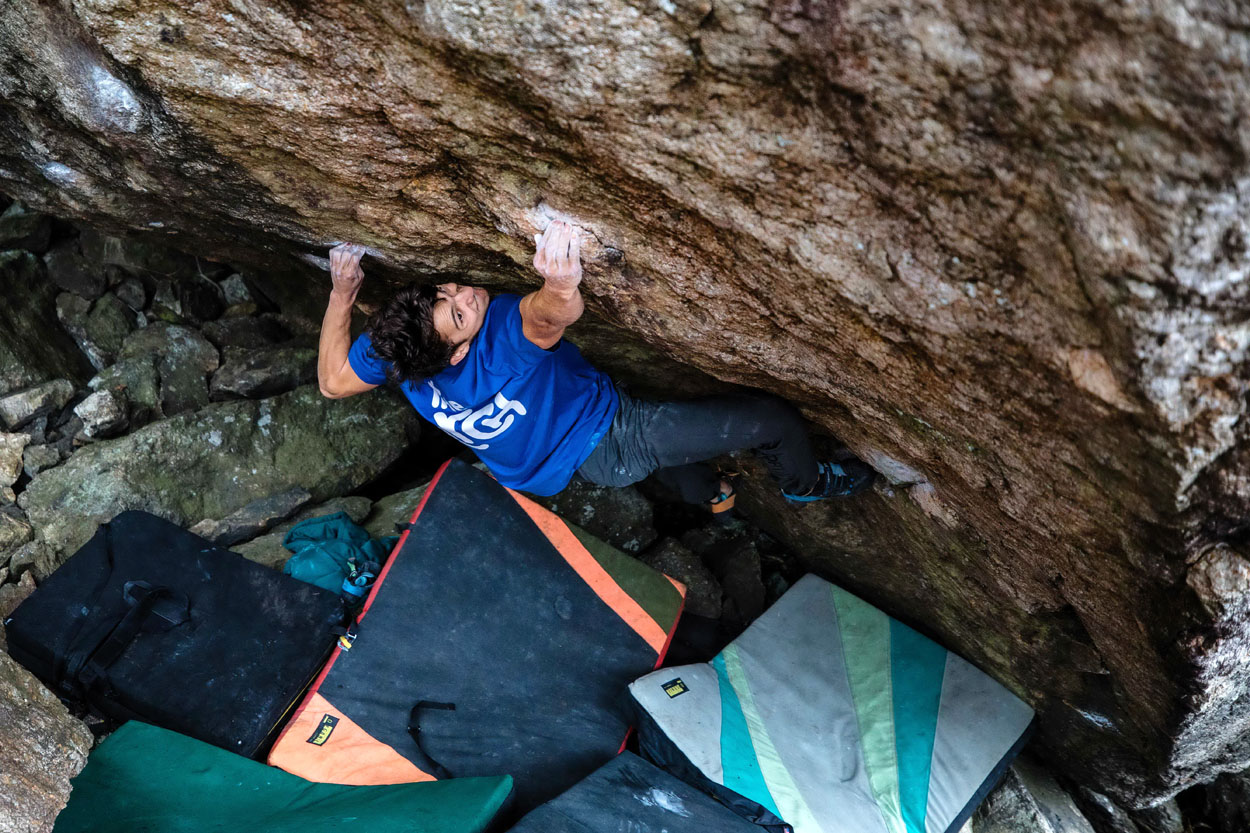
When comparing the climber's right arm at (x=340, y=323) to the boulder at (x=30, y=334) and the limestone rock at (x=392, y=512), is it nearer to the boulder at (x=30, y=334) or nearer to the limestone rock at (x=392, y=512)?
the limestone rock at (x=392, y=512)

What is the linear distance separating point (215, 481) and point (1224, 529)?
3917mm

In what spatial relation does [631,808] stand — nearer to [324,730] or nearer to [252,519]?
[324,730]

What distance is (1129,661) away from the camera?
2.70 m

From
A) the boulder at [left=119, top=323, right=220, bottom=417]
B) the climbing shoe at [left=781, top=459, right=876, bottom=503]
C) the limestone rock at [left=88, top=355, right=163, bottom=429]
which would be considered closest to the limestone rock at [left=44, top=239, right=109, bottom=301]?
the boulder at [left=119, top=323, right=220, bottom=417]

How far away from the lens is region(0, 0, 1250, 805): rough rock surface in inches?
58.2

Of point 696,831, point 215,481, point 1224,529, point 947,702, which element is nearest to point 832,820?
point 696,831

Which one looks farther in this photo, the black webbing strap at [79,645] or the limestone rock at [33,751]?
the black webbing strap at [79,645]

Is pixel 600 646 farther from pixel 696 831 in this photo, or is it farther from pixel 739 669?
pixel 696 831

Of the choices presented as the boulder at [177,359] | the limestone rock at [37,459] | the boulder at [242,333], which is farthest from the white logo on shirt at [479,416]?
the limestone rock at [37,459]

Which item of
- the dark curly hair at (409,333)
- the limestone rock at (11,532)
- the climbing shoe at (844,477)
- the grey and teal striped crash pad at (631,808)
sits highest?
the dark curly hair at (409,333)

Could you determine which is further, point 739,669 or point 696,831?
point 739,669

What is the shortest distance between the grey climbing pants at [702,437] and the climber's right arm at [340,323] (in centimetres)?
96

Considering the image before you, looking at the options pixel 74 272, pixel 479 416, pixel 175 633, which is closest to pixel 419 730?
pixel 175 633

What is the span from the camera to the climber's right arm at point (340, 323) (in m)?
3.04
